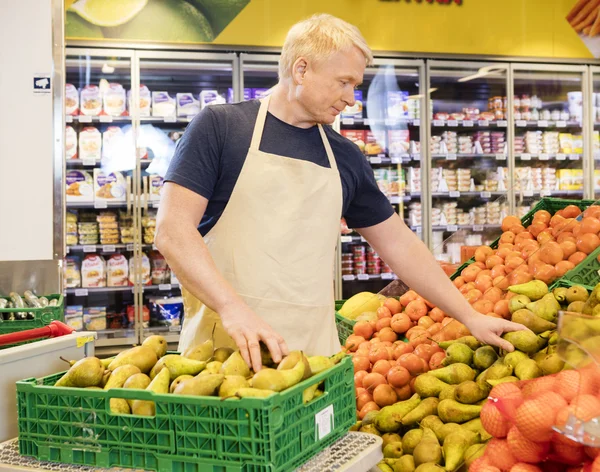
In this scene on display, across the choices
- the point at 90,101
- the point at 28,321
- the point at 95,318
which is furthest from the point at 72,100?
the point at 28,321

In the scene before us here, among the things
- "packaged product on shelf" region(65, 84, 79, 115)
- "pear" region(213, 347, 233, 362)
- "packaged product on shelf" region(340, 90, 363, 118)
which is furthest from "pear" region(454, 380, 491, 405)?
"packaged product on shelf" region(65, 84, 79, 115)

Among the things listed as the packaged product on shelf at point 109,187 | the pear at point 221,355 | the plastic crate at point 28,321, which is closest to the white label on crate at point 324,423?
the pear at point 221,355

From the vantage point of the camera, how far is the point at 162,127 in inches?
215

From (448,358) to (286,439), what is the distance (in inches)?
38.5

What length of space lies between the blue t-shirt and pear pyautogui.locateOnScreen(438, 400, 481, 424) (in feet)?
2.08

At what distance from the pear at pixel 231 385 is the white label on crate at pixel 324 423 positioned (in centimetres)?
15

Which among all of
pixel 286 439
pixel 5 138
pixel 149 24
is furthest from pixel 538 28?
pixel 286 439

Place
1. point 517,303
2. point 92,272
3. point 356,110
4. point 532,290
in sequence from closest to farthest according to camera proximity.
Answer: point 517,303
point 532,290
point 92,272
point 356,110

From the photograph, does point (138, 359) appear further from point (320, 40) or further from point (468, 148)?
point (468, 148)

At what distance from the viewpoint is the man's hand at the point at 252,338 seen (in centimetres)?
132

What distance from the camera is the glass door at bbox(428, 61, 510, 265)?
5805mm

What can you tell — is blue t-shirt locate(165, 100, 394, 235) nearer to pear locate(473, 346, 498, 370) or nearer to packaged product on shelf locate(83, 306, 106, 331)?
pear locate(473, 346, 498, 370)

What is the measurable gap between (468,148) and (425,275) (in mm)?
4076

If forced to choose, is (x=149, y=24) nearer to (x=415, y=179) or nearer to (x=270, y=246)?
(x=415, y=179)
